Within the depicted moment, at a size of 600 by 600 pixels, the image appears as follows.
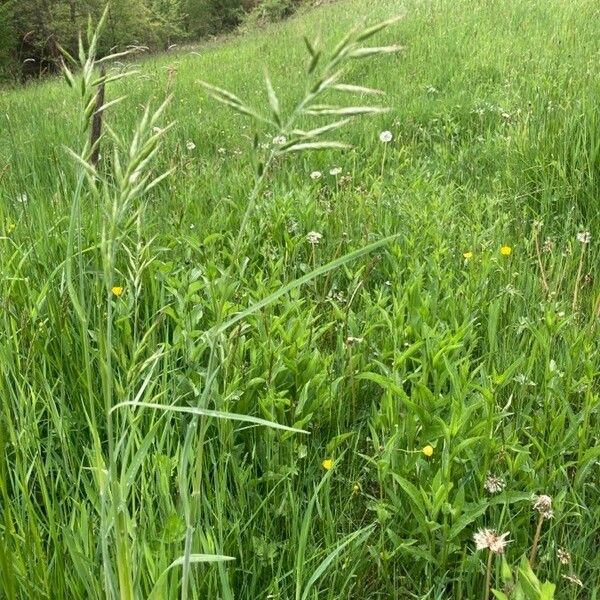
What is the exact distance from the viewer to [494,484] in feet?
4.45

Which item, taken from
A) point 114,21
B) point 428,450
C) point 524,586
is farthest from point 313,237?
point 114,21

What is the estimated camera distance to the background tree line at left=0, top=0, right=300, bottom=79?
2234cm

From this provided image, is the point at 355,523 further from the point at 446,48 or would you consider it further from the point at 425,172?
the point at 446,48

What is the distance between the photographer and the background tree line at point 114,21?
22.3 m

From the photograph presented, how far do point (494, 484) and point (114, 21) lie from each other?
2526 cm

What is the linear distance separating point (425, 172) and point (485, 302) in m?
1.50

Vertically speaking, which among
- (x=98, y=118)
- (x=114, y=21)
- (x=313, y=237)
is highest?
(x=114, y=21)

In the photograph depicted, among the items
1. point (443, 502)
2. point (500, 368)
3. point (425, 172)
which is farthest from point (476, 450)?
point (425, 172)

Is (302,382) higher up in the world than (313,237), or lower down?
lower down

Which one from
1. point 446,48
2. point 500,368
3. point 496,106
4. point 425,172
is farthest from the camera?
point 446,48

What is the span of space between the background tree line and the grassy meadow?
1432 cm

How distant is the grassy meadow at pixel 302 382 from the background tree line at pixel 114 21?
14319 millimetres

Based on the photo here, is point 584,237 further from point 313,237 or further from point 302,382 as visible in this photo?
point 302,382

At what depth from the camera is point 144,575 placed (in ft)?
3.53
